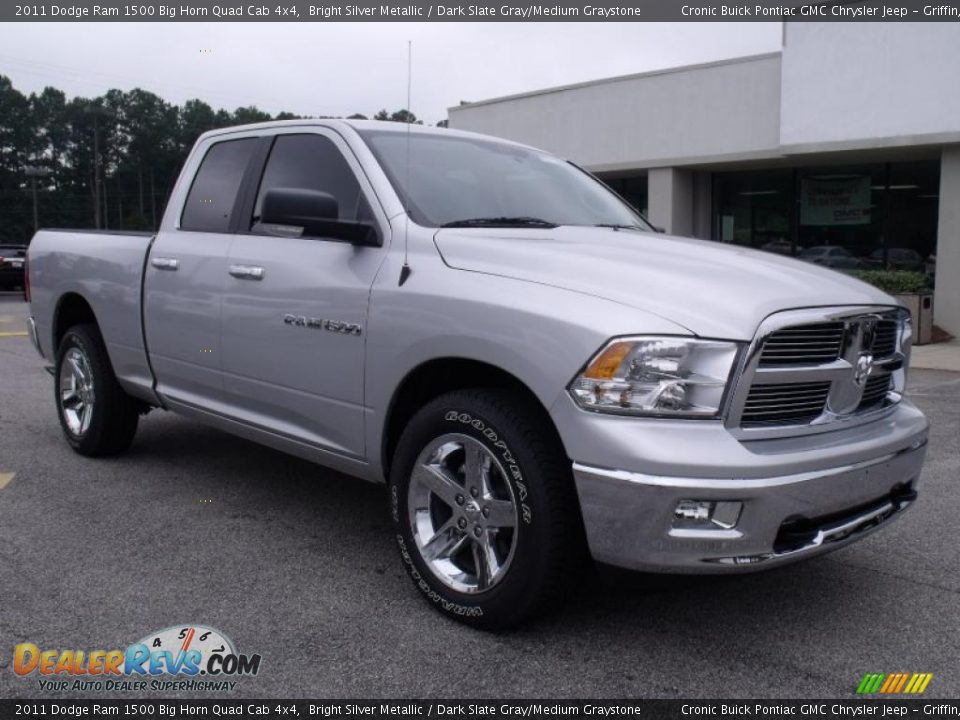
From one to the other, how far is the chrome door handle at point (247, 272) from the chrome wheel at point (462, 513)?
1356 millimetres

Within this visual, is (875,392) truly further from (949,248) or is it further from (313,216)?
(949,248)

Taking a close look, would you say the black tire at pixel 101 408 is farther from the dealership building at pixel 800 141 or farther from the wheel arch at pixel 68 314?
the dealership building at pixel 800 141

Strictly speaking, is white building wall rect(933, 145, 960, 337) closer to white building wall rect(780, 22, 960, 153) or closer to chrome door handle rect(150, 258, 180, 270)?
white building wall rect(780, 22, 960, 153)

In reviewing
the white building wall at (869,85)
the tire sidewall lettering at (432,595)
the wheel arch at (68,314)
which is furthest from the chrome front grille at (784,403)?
the white building wall at (869,85)

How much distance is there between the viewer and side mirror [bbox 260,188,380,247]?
11.8ft

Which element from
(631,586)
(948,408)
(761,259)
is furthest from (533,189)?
(948,408)

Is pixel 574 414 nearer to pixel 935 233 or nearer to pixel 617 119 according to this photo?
pixel 935 233

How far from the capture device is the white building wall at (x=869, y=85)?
1398cm

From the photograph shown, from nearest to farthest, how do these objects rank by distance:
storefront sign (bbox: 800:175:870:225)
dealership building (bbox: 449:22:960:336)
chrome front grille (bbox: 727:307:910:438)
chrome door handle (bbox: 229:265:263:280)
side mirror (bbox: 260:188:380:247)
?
chrome front grille (bbox: 727:307:910:438)
side mirror (bbox: 260:188:380:247)
chrome door handle (bbox: 229:265:263:280)
dealership building (bbox: 449:22:960:336)
storefront sign (bbox: 800:175:870:225)

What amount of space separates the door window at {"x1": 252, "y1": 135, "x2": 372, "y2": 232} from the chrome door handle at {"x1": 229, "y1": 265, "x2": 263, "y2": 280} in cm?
23

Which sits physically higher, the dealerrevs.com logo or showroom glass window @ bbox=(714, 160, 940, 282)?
showroom glass window @ bbox=(714, 160, 940, 282)

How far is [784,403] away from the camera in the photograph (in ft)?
9.85

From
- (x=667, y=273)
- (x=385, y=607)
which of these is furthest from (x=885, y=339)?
(x=385, y=607)

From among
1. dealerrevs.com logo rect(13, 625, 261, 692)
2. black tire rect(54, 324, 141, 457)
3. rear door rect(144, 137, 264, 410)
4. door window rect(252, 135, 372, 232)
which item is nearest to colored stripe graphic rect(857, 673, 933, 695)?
dealerrevs.com logo rect(13, 625, 261, 692)
